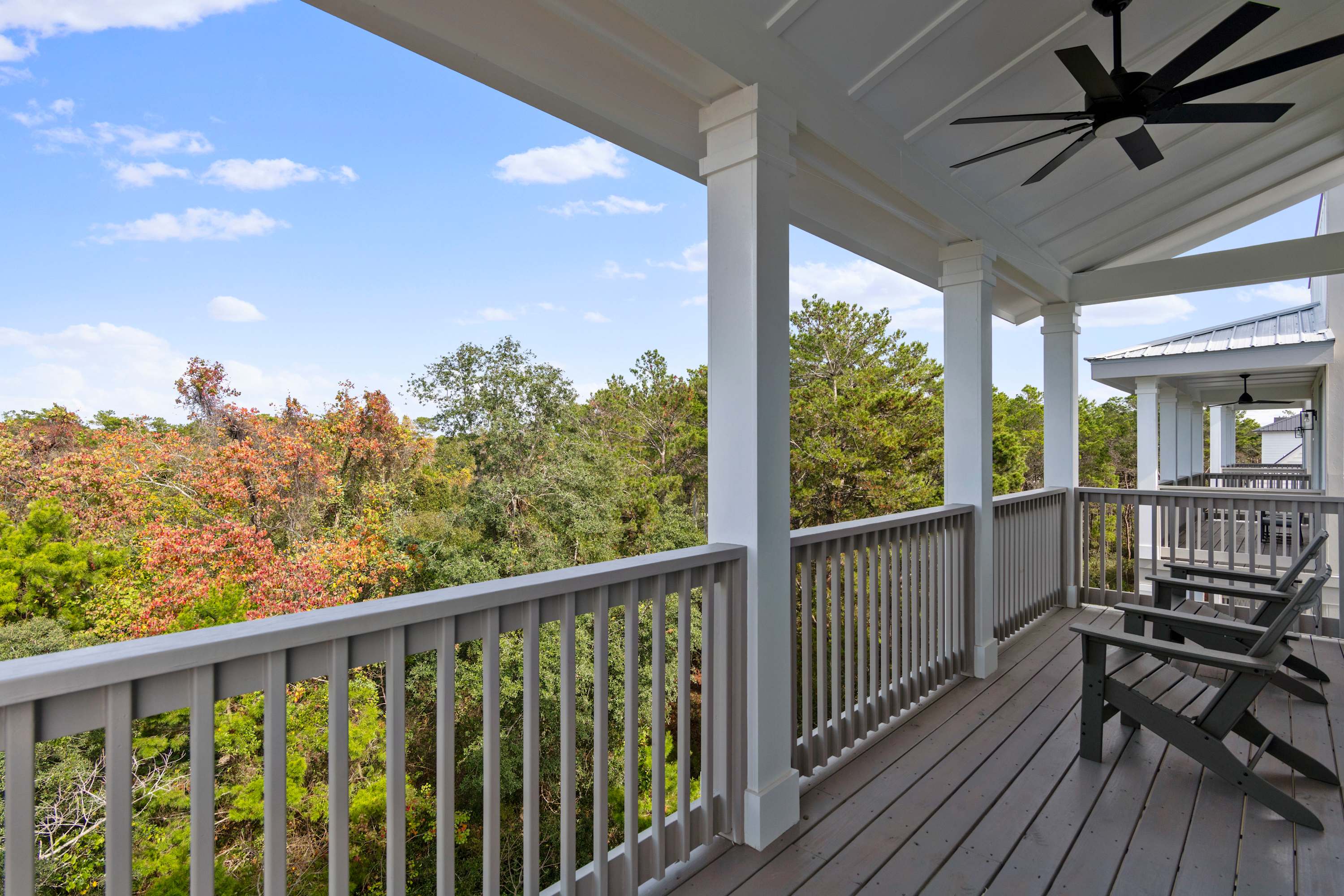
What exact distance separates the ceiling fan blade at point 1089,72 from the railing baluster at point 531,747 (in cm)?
234

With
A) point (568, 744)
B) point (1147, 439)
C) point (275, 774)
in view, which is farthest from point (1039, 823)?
point (1147, 439)

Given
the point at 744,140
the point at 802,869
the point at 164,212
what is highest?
the point at 164,212

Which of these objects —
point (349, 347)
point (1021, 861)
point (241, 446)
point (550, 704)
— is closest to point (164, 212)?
point (349, 347)

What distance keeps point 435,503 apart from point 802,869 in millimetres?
13462

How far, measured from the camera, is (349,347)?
74.5 feet

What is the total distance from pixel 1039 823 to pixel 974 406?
2138 mm

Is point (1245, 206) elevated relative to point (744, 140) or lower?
elevated

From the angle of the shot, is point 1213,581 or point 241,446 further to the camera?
point 241,446

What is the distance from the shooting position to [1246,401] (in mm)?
9938

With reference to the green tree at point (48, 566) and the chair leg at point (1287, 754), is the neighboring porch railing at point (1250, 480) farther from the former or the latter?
the green tree at point (48, 566)

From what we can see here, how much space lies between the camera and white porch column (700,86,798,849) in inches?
83.7

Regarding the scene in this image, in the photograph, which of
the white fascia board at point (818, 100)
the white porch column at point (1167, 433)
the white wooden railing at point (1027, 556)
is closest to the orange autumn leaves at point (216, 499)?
the white wooden railing at point (1027, 556)

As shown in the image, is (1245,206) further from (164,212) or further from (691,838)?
(164,212)

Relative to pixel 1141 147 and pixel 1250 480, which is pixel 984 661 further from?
pixel 1250 480
